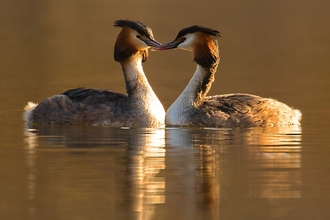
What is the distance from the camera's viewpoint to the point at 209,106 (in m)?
15.2

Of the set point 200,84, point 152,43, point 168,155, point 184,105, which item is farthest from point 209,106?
point 168,155

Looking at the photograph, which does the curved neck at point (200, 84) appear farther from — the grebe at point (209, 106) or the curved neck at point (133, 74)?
the curved neck at point (133, 74)

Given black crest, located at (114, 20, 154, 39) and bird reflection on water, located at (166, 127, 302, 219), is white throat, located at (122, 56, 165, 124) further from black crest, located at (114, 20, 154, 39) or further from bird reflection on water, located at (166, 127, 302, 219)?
bird reflection on water, located at (166, 127, 302, 219)

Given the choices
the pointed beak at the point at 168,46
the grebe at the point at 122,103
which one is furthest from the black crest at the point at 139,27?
the pointed beak at the point at 168,46

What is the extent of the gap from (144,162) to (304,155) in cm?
180

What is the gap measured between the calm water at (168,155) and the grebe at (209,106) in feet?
1.07

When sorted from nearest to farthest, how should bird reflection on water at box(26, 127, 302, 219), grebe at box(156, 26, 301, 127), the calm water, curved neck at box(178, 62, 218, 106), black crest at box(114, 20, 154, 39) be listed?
the calm water < bird reflection on water at box(26, 127, 302, 219) < grebe at box(156, 26, 301, 127) < black crest at box(114, 20, 154, 39) < curved neck at box(178, 62, 218, 106)

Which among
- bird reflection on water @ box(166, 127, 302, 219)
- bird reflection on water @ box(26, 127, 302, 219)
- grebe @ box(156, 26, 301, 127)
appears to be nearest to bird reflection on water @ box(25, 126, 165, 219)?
bird reflection on water @ box(26, 127, 302, 219)

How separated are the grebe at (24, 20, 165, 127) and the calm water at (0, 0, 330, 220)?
0.28 m

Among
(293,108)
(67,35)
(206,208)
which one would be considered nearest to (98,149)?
(206,208)

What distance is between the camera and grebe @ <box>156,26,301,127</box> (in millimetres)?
14953

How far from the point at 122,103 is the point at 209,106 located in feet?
Answer: 3.91

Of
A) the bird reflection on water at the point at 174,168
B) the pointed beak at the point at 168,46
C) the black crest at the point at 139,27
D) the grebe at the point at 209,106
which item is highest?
the black crest at the point at 139,27

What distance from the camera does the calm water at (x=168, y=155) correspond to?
9836 mm
